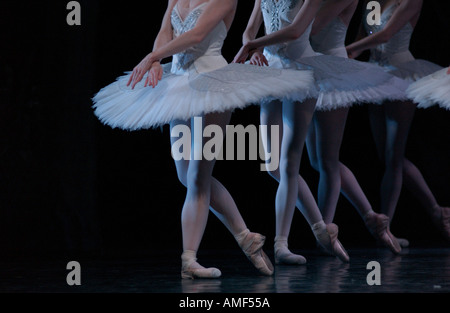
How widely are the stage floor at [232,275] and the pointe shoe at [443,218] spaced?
1.36 feet

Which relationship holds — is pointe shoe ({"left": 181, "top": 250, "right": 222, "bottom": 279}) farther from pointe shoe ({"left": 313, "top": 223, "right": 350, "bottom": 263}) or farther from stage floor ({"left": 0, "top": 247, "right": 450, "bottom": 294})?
pointe shoe ({"left": 313, "top": 223, "right": 350, "bottom": 263})

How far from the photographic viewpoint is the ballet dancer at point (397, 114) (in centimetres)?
432

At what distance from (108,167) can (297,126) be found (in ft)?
5.52

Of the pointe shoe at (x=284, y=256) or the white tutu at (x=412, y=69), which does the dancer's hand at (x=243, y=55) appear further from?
the white tutu at (x=412, y=69)

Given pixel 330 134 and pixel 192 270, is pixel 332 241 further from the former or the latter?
pixel 192 270

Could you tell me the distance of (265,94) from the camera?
2.84 meters

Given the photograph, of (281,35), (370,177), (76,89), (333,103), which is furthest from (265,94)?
(370,177)

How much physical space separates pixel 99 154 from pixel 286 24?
65.6 inches

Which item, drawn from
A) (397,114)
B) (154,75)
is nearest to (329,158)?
(397,114)

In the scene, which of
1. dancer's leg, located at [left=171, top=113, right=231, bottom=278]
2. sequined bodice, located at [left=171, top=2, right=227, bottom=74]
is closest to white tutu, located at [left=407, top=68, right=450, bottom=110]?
sequined bodice, located at [left=171, top=2, right=227, bottom=74]

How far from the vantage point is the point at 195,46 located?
2986mm

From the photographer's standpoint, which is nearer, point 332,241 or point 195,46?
point 195,46

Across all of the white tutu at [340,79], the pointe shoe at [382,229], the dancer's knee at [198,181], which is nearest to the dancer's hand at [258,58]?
the white tutu at [340,79]

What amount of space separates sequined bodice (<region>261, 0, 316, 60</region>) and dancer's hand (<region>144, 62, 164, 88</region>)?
86 cm
